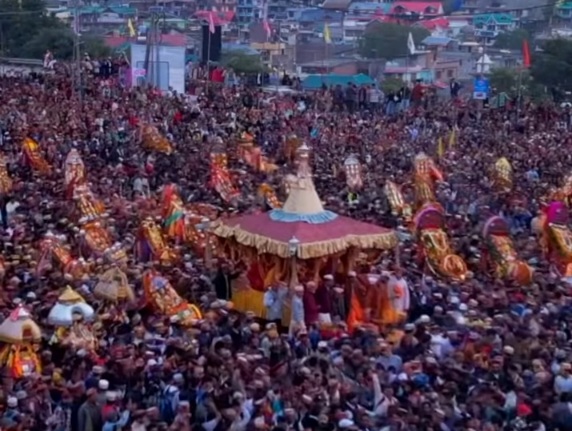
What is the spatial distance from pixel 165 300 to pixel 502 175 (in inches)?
356

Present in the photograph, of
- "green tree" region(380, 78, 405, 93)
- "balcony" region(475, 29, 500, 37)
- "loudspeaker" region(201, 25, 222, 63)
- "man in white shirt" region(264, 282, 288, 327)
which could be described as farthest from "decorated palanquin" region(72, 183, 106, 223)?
"balcony" region(475, 29, 500, 37)

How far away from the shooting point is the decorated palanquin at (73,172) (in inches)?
719

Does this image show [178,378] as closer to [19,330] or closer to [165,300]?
[19,330]

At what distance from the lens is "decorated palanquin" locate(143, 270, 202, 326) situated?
13.0 m

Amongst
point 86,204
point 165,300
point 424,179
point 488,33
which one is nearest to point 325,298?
point 165,300

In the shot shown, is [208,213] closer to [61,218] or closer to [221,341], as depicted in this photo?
[61,218]

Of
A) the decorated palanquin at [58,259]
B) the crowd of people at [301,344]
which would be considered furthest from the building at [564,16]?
the decorated palanquin at [58,259]

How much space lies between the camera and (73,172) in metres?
18.9

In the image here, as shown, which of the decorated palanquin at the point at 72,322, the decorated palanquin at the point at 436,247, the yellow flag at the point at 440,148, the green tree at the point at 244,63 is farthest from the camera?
the green tree at the point at 244,63

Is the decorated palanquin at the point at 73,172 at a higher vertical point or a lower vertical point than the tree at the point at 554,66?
higher

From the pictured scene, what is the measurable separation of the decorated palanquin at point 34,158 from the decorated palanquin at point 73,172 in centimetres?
156

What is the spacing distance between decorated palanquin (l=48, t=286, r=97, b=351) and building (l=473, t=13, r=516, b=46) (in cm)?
7385

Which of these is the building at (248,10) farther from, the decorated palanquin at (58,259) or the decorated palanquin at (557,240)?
the decorated palanquin at (58,259)

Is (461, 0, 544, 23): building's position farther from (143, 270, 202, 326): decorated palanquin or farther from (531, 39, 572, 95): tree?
(143, 270, 202, 326): decorated palanquin
